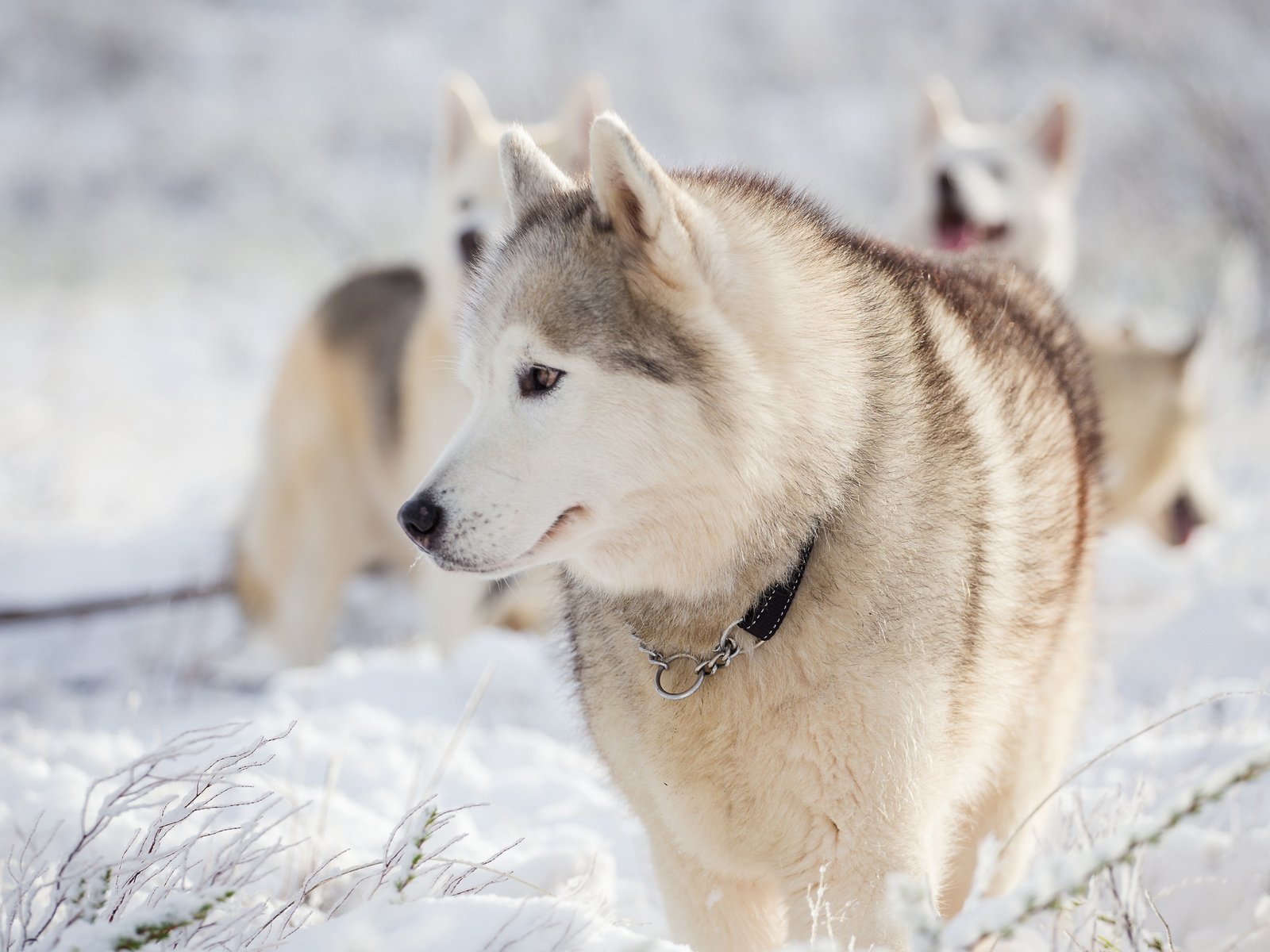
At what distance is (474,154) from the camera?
5.28m

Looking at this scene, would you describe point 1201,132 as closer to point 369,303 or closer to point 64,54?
point 369,303

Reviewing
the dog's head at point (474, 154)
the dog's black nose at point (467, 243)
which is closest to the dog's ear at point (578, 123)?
the dog's head at point (474, 154)

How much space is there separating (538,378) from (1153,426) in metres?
5.49

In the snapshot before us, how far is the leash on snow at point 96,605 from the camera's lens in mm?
4207

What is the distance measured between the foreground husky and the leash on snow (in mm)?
3053

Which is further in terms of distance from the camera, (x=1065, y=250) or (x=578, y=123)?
(x=1065, y=250)

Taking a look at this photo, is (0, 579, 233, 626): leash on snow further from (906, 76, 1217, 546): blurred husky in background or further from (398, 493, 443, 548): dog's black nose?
(906, 76, 1217, 546): blurred husky in background

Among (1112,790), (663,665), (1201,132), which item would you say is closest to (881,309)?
(663,665)

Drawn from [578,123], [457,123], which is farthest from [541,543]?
→ [457,123]

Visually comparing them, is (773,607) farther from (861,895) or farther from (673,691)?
(861,895)

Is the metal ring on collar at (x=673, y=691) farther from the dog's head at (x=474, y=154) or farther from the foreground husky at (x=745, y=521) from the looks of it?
the dog's head at (x=474, y=154)

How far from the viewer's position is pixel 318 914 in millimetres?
2094

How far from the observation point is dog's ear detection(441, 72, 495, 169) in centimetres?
534

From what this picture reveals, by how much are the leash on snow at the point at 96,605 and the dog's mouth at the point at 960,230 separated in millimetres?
4532
